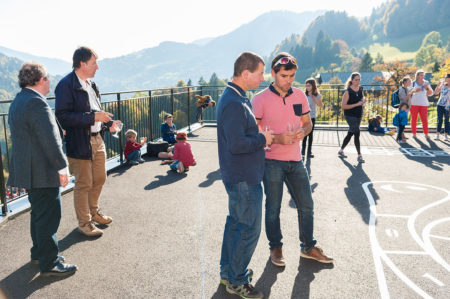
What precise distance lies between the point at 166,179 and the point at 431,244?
461 cm

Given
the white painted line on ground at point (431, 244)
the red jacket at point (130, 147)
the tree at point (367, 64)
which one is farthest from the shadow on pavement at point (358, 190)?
the tree at point (367, 64)

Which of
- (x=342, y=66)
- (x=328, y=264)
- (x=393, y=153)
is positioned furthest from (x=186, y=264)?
(x=342, y=66)

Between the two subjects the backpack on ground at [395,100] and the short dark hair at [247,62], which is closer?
the short dark hair at [247,62]

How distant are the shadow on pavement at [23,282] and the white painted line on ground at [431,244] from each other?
3797 mm

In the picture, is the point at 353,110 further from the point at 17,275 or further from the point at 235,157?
the point at 17,275

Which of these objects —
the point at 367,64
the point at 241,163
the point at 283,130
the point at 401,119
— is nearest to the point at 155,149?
the point at 283,130

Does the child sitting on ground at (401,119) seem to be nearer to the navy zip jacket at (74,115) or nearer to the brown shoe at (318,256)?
the brown shoe at (318,256)

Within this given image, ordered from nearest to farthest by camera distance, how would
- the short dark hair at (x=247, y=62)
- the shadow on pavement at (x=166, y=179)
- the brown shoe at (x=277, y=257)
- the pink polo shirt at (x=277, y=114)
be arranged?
the short dark hair at (x=247, y=62)
the pink polo shirt at (x=277, y=114)
the brown shoe at (x=277, y=257)
the shadow on pavement at (x=166, y=179)

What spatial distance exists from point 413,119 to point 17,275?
10.9 metres

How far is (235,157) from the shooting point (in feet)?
9.19

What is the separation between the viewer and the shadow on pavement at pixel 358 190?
17.4 feet

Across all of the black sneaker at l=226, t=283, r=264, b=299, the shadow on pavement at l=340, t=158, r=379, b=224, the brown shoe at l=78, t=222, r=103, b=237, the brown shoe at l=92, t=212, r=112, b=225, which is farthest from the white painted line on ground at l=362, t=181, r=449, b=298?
the brown shoe at l=92, t=212, r=112, b=225

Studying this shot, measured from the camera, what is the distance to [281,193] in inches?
140

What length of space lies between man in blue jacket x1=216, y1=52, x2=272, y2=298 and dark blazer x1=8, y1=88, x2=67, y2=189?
1503 millimetres
